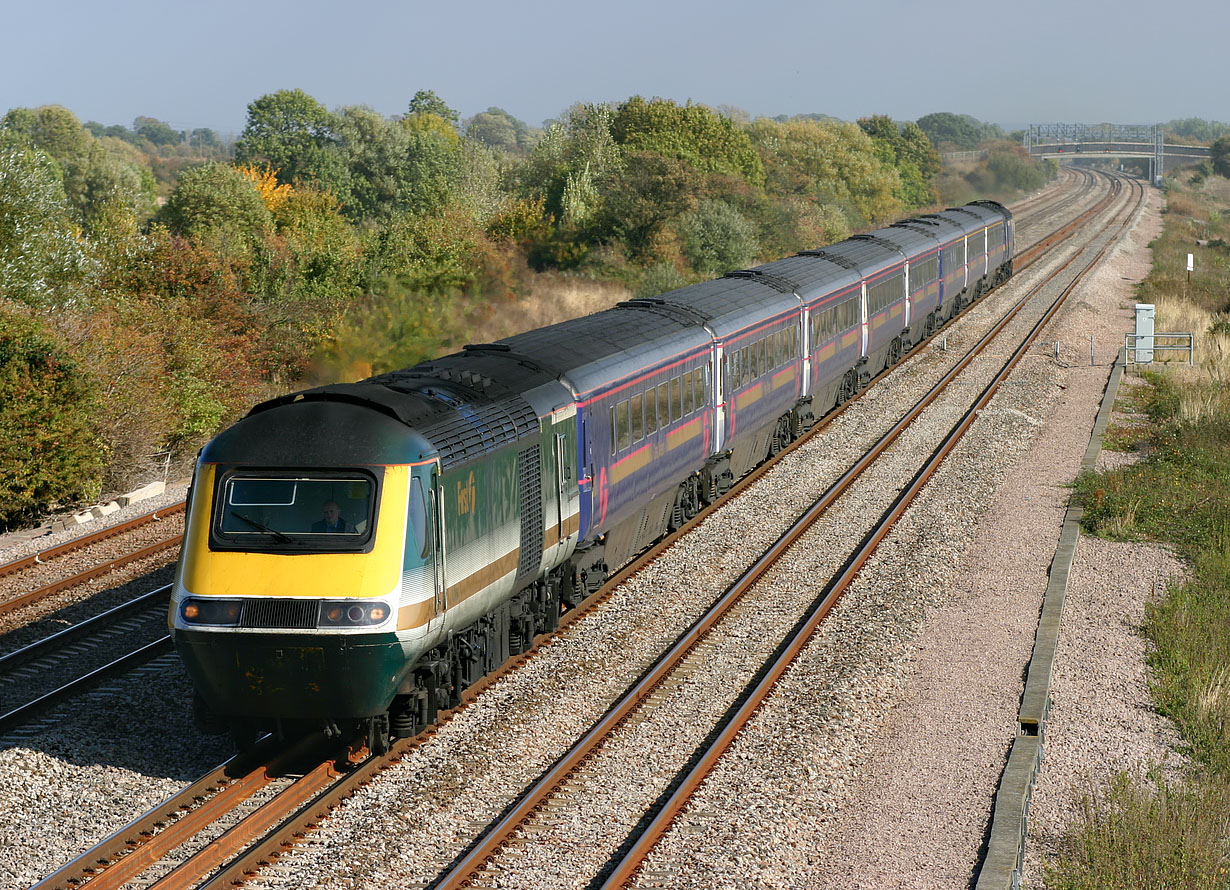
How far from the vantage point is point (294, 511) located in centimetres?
1069

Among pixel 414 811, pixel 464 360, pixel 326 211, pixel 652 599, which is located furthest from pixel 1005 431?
pixel 326 211

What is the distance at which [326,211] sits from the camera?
6262 cm

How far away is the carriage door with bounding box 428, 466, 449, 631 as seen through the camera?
36.3ft

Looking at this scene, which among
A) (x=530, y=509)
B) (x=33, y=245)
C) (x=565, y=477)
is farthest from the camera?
(x=33, y=245)

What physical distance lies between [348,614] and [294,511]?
3.29ft

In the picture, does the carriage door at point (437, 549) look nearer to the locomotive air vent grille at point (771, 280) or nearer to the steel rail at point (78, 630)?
the steel rail at point (78, 630)

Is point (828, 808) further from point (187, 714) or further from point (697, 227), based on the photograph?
point (697, 227)

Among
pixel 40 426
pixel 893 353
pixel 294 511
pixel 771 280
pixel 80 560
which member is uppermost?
pixel 771 280

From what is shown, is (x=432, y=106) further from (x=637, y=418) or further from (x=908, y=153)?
(x=637, y=418)

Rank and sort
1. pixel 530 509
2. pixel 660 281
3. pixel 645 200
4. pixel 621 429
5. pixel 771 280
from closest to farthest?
pixel 530 509
pixel 621 429
pixel 771 280
pixel 660 281
pixel 645 200

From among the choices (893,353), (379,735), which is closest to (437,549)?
(379,735)

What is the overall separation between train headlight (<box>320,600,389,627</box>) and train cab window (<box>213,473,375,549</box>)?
0.48 metres

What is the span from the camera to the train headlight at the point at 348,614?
34.1 feet

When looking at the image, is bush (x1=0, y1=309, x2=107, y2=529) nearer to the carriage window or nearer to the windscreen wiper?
the windscreen wiper
